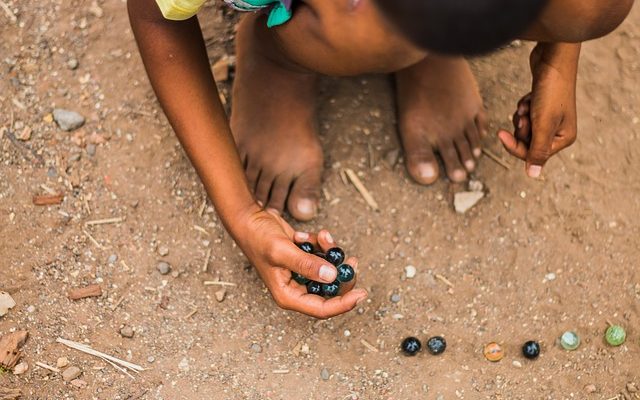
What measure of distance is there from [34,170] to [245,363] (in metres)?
0.85

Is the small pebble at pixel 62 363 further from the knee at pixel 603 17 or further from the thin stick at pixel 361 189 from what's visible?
the knee at pixel 603 17

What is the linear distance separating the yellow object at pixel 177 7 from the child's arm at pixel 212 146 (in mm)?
90

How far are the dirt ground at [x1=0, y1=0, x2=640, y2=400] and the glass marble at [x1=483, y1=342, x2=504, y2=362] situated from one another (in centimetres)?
2

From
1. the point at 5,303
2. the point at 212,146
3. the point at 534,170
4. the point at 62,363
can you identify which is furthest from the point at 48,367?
the point at 534,170

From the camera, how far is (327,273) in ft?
6.39

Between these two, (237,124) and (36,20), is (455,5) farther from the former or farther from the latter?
(36,20)

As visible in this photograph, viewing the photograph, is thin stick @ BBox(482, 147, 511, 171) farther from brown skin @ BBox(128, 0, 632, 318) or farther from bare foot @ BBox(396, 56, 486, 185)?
brown skin @ BBox(128, 0, 632, 318)

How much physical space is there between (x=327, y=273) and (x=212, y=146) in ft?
1.47

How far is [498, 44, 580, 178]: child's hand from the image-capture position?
221cm

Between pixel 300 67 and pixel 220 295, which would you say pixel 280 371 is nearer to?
pixel 220 295

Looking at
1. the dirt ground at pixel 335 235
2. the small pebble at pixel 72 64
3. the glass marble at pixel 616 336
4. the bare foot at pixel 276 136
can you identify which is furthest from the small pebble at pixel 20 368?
the glass marble at pixel 616 336

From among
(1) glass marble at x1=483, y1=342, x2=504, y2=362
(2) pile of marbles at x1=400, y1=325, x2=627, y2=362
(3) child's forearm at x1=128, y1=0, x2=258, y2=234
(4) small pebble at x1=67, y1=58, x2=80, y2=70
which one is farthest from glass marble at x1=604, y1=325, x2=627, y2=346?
(4) small pebble at x1=67, y1=58, x2=80, y2=70

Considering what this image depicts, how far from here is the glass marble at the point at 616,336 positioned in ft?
7.57

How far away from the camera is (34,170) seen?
249 cm
